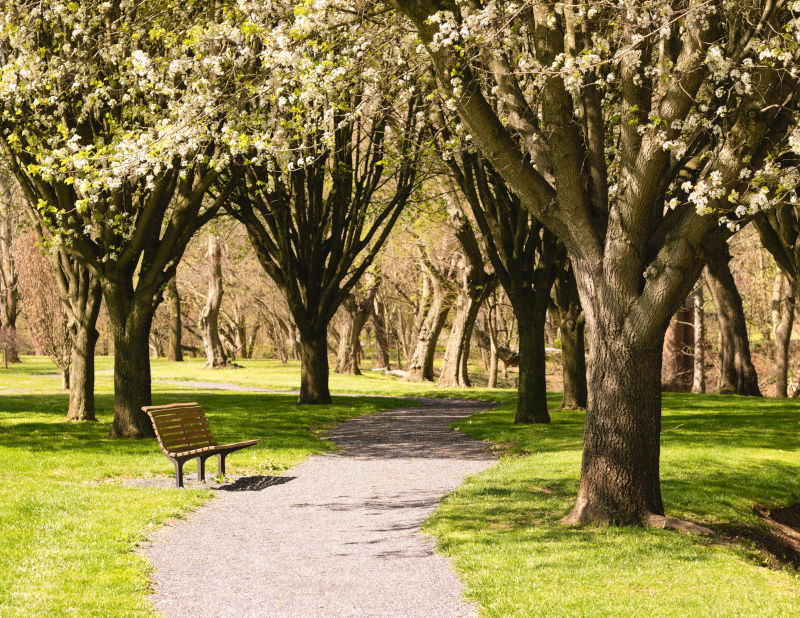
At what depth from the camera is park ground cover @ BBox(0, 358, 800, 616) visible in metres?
6.49

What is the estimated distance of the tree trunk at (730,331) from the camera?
25.5 m

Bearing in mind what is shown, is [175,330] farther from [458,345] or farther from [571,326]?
[571,326]

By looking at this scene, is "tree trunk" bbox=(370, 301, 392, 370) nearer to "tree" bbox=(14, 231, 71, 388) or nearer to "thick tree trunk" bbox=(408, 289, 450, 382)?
"thick tree trunk" bbox=(408, 289, 450, 382)

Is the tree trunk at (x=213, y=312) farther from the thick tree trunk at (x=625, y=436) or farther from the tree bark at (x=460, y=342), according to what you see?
the thick tree trunk at (x=625, y=436)

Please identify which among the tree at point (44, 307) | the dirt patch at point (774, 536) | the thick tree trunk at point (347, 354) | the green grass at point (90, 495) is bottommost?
the dirt patch at point (774, 536)

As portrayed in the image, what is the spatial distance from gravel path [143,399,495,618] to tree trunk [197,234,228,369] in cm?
2825

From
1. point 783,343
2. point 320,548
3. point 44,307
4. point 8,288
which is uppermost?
point 8,288

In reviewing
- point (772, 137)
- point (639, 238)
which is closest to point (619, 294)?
point (639, 238)

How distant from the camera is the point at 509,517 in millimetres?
9352

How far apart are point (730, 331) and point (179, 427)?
19.0 m

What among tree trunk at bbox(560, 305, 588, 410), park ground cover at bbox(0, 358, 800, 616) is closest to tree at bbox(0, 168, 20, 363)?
park ground cover at bbox(0, 358, 800, 616)

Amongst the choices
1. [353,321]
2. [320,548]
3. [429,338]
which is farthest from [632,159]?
[353,321]

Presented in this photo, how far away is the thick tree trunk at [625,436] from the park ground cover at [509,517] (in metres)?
0.36

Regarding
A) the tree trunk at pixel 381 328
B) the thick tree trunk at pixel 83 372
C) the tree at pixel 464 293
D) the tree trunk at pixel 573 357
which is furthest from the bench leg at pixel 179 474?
the tree trunk at pixel 381 328
